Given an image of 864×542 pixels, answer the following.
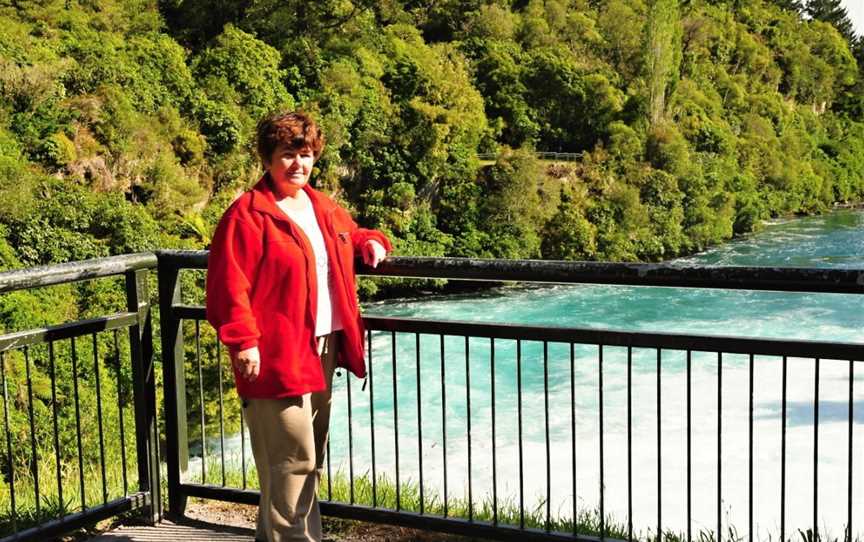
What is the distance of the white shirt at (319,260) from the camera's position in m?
2.98

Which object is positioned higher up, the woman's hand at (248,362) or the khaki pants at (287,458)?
the woman's hand at (248,362)

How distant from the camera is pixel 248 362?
2775 mm

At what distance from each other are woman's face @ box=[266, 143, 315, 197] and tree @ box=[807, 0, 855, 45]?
11111cm

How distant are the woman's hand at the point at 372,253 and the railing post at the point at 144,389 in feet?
3.39

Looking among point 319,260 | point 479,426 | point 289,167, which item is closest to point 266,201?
point 289,167

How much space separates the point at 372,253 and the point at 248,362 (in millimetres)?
676

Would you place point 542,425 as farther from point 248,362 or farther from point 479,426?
point 248,362

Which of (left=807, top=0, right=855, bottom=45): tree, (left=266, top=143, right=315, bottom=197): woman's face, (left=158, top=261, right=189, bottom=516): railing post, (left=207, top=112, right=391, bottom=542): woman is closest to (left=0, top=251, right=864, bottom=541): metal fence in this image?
(left=158, top=261, right=189, bottom=516): railing post

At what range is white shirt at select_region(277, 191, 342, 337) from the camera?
2.98 meters

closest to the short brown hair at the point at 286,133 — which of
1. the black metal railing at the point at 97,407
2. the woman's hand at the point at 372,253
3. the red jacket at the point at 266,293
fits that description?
the red jacket at the point at 266,293

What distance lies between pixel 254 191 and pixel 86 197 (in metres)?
31.9

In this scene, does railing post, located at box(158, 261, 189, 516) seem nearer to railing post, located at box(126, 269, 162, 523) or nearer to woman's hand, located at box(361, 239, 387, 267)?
railing post, located at box(126, 269, 162, 523)

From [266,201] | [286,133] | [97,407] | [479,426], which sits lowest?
[479,426]

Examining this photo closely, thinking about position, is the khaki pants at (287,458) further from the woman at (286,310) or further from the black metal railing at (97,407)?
the black metal railing at (97,407)
